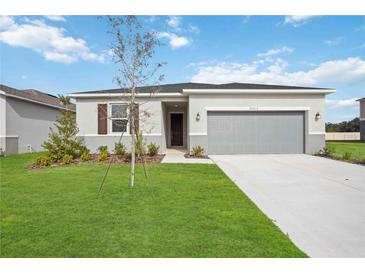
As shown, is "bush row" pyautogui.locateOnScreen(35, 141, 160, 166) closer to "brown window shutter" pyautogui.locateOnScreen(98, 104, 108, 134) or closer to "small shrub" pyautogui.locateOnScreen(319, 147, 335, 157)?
"brown window shutter" pyautogui.locateOnScreen(98, 104, 108, 134)

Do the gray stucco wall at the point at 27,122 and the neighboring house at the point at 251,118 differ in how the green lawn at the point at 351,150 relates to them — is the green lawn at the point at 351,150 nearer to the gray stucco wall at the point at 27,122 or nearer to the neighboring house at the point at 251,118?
the neighboring house at the point at 251,118

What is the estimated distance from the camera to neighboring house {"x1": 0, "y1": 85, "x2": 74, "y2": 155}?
14047 millimetres

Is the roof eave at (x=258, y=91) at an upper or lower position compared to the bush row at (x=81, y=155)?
upper

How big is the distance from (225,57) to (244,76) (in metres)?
7.68

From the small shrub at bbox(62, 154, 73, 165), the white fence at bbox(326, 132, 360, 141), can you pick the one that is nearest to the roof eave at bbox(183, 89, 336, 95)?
the small shrub at bbox(62, 154, 73, 165)

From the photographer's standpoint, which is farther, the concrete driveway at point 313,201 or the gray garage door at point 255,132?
the gray garage door at point 255,132

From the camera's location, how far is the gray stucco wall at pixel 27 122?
14.6m

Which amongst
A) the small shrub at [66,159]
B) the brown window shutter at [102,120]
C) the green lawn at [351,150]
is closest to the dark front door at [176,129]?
the brown window shutter at [102,120]

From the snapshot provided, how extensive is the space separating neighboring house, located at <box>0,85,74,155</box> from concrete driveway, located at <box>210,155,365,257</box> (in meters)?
12.3

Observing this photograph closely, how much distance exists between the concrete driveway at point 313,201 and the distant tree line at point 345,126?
37.3m

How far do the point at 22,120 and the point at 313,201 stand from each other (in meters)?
16.3
